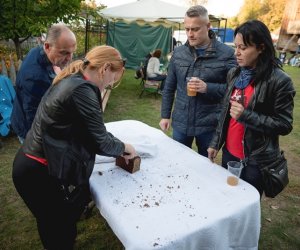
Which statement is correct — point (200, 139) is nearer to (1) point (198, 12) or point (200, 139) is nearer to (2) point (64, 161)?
(1) point (198, 12)

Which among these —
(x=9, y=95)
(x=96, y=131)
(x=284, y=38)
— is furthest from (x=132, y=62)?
(x=96, y=131)

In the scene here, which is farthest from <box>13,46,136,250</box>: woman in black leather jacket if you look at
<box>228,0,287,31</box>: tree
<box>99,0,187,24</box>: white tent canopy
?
<box>228,0,287,31</box>: tree

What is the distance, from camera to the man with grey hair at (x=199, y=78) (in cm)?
254

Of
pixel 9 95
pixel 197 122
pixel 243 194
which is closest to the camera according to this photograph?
pixel 243 194

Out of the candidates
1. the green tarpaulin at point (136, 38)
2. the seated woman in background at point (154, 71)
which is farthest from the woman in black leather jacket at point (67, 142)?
the green tarpaulin at point (136, 38)

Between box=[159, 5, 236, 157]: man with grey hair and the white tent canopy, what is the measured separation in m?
8.25

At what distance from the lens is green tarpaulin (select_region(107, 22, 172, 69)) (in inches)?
552

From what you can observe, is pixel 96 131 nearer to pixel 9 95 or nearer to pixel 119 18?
pixel 9 95

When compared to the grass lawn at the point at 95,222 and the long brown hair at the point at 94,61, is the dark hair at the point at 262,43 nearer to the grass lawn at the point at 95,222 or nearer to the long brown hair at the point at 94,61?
the long brown hair at the point at 94,61

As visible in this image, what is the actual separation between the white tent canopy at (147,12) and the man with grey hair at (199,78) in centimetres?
825

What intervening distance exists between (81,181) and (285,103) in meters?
1.50

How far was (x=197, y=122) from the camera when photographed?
2713mm

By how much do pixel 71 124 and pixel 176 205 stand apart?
82cm

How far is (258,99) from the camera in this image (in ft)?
6.45
